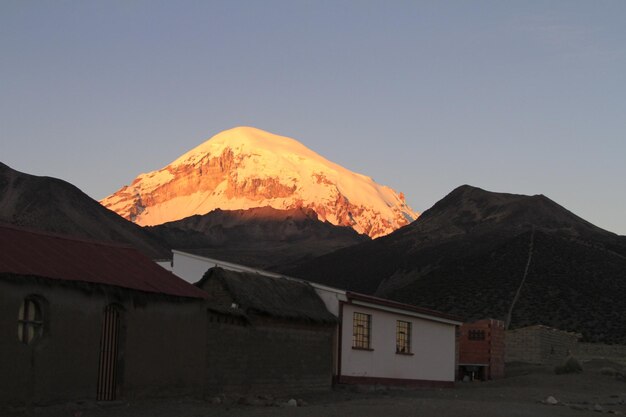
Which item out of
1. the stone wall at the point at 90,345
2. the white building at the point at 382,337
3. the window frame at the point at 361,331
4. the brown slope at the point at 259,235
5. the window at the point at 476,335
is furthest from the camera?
the brown slope at the point at 259,235

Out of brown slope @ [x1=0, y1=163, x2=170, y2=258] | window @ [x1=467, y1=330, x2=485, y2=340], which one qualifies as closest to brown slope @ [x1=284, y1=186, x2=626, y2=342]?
window @ [x1=467, y1=330, x2=485, y2=340]

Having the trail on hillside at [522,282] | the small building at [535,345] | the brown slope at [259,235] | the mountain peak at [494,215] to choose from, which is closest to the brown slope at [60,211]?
the brown slope at [259,235]

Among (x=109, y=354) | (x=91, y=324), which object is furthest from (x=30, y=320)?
(x=109, y=354)

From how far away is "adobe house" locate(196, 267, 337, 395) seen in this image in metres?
21.1

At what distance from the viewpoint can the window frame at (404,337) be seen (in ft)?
94.6

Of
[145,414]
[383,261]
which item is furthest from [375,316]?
[383,261]

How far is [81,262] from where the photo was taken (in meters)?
18.4

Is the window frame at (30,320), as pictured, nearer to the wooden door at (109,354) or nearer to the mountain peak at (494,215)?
the wooden door at (109,354)

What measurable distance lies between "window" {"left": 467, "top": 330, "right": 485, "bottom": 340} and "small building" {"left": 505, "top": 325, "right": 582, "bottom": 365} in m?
6.37

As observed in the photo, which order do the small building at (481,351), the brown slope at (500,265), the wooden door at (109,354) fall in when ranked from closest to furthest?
the wooden door at (109,354) → the small building at (481,351) → the brown slope at (500,265)

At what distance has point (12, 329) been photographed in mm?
15836

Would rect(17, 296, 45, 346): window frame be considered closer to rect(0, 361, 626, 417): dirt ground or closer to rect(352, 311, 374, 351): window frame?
rect(0, 361, 626, 417): dirt ground

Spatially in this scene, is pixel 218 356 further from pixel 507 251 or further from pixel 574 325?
pixel 507 251

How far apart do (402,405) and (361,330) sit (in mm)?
7375
